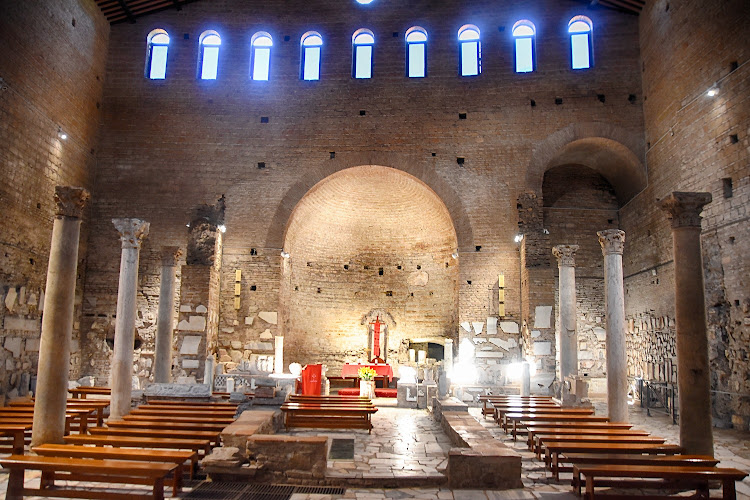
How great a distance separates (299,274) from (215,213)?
141 inches

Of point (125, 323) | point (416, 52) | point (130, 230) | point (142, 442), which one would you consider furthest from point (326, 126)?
point (142, 442)

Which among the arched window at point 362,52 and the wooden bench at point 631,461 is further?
the arched window at point 362,52

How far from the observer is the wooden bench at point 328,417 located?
33.7 feet

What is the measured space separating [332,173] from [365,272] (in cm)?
435

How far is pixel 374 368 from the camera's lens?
1742 cm

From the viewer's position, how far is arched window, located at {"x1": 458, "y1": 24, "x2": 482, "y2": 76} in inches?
698

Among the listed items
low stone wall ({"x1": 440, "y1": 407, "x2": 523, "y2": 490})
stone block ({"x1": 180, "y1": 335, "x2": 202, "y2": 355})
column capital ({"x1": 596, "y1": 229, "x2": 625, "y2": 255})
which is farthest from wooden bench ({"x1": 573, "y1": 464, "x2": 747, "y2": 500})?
stone block ({"x1": 180, "y1": 335, "x2": 202, "y2": 355})

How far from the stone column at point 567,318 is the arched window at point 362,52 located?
27.6ft

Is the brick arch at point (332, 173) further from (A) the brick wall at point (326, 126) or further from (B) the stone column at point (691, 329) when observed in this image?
(B) the stone column at point (691, 329)

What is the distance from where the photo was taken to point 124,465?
552 centimetres

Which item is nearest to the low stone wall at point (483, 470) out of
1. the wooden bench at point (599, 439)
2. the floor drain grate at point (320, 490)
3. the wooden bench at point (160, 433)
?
the wooden bench at point (599, 439)

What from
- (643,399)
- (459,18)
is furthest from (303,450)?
(459,18)

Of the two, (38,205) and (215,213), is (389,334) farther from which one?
(38,205)

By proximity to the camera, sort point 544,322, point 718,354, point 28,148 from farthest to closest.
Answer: point 544,322, point 28,148, point 718,354
